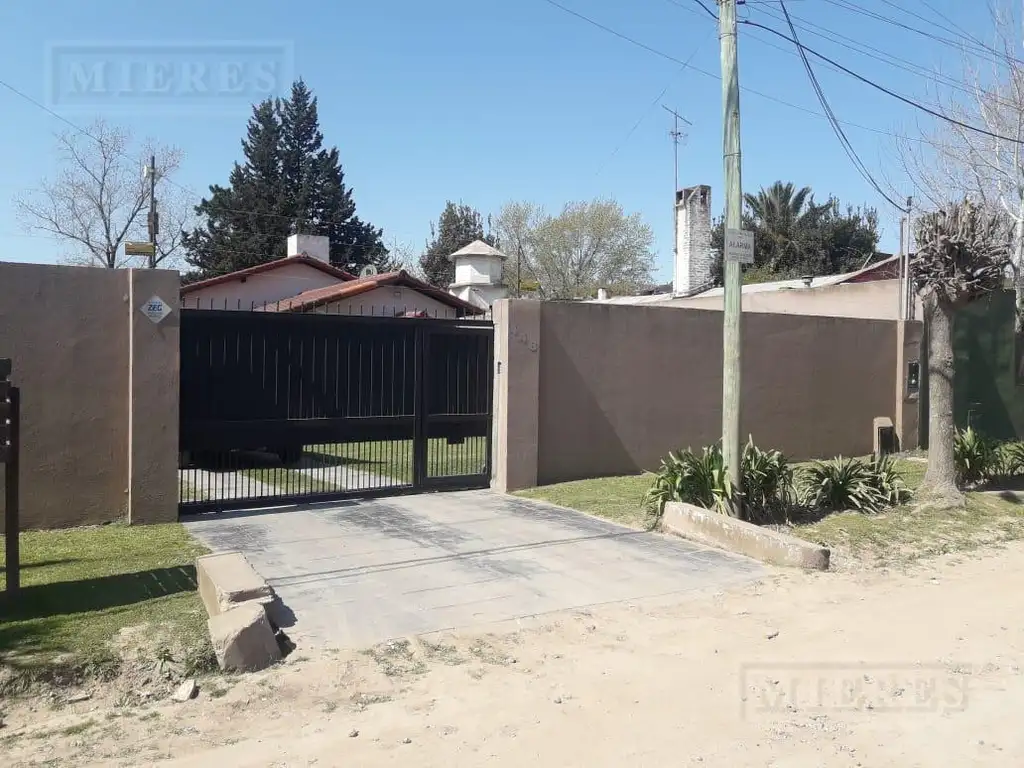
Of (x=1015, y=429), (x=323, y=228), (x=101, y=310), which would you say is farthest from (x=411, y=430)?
(x=323, y=228)

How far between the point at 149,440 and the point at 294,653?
4.10 m

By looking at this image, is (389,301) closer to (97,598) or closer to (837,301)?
(837,301)

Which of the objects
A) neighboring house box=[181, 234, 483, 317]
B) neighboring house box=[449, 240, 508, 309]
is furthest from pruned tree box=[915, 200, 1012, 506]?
neighboring house box=[449, 240, 508, 309]

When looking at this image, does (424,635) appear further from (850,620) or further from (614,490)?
(614,490)

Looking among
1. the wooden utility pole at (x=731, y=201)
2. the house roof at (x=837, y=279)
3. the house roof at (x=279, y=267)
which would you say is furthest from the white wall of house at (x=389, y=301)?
the wooden utility pole at (x=731, y=201)

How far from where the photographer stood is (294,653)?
520 cm

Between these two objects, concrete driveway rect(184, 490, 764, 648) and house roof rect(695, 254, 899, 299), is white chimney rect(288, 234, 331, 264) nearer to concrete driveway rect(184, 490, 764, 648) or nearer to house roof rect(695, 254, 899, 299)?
house roof rect(695, 254, 899, 299)

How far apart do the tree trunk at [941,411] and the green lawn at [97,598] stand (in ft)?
28.2

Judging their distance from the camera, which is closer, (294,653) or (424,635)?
(294,653)

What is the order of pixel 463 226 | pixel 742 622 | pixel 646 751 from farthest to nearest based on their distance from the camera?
pixel 463 226 < pixel 742 622 < pixel 646 751

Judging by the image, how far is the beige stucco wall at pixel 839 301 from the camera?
1614 centimetres

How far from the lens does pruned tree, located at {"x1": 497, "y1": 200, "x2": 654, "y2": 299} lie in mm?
46969

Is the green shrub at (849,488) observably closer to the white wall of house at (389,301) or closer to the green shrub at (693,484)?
the green shrub at (693,484)

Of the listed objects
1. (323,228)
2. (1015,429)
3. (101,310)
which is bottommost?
(1015,429)
